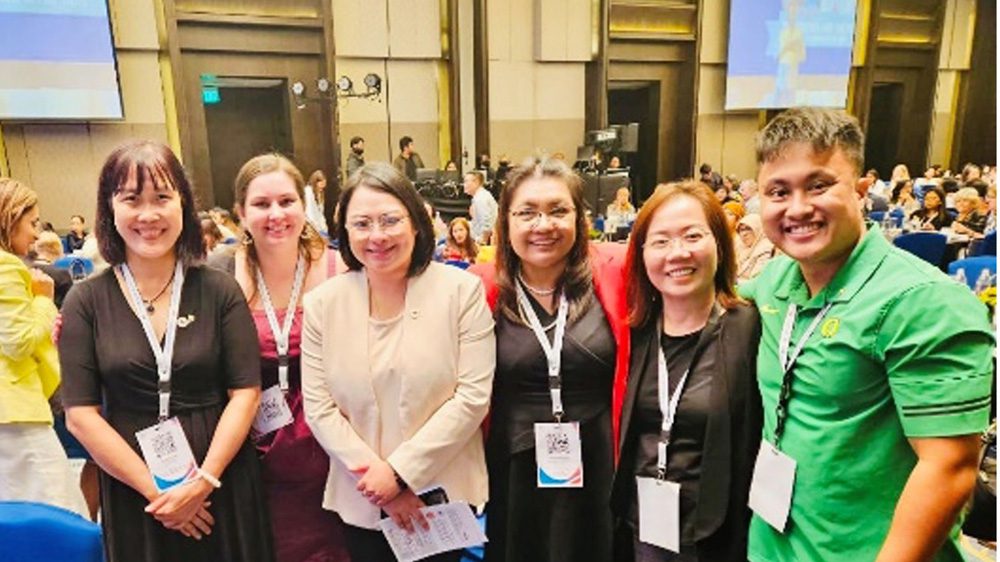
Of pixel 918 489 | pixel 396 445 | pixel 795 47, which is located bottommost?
pixel 396 445

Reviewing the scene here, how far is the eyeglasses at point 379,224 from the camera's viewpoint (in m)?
1.73

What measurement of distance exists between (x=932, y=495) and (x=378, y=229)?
131cm

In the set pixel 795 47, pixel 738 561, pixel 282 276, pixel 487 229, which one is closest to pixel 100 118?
pixel 487 229

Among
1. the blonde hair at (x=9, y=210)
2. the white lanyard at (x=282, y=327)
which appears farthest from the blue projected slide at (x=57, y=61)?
the white lanyard at (x=282, y=327)

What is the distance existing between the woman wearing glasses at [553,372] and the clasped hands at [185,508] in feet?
2.55

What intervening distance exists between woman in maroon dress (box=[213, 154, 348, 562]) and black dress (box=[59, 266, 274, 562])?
0.13m

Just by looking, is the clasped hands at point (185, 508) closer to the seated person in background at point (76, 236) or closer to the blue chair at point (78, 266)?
the blue chair at point (78, 266)

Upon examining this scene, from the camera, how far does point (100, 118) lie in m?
8.73

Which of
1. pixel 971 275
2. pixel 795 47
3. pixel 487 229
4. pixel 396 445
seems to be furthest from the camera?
pixel 795 47

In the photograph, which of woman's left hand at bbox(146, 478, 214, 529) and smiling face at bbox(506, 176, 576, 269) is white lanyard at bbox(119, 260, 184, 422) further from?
smiling face at bbox(506, 176, 576, 269)

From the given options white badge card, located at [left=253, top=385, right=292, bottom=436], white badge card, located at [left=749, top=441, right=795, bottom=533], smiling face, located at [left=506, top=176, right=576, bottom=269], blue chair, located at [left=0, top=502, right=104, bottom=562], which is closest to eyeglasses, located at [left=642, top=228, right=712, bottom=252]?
smiling face, located at [left=506, top=176, right=576, bottom=269]

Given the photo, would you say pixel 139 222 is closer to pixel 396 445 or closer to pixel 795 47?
pixel 396 445

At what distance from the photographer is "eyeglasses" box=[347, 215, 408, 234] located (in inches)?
68.2

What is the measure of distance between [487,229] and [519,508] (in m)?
5.70
